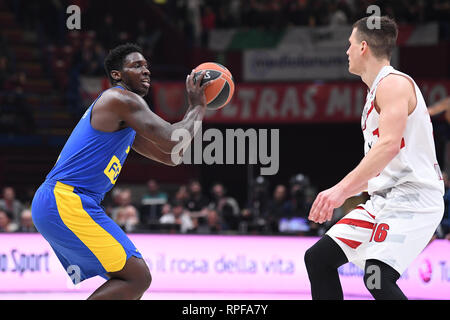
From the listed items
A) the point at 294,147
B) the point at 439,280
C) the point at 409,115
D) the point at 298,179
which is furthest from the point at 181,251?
the point at 294,147

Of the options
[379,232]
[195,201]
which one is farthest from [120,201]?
[379,232]

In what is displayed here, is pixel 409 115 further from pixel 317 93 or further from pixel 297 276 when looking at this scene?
pixel 317 93

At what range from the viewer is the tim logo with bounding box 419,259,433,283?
8320mm

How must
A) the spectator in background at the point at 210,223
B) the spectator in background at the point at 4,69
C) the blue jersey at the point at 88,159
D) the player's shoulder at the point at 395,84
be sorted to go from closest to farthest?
the player's shoulder at the point at 395,84 < the blue jersey at the point at 88,159 < the spectator in background at the point at 210,223 < the spectator in background at the point at 4,69

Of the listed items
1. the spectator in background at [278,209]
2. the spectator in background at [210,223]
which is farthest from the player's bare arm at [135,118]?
the spectator in background at [278,209]

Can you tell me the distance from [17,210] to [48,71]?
21.1ft

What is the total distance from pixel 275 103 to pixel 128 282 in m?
10.5

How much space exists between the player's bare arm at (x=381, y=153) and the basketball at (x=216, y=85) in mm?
1306

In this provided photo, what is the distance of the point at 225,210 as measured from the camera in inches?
427

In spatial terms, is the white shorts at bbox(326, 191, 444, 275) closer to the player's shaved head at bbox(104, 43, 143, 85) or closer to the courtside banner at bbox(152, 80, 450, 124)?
the player's shaved head at bbox(104, 43, 143, 85)

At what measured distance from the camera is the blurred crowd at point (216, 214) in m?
9.38

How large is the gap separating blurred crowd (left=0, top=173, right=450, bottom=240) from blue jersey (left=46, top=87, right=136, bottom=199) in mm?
4918

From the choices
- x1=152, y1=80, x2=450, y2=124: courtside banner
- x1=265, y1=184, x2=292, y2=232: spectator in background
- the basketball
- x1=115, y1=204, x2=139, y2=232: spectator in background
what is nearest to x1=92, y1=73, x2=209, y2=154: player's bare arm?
the basketball

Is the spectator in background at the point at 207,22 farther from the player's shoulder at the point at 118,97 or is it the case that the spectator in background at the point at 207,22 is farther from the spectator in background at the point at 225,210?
the player's shoulder at the point at 118,97
